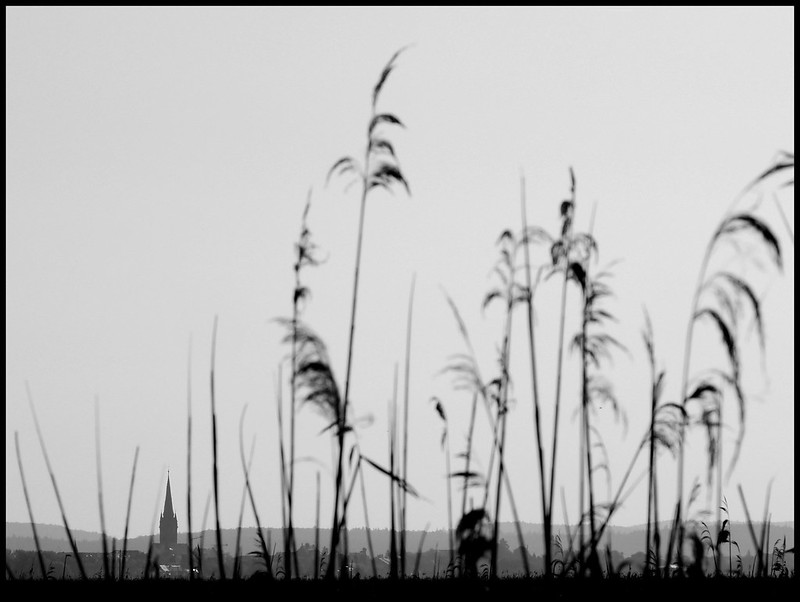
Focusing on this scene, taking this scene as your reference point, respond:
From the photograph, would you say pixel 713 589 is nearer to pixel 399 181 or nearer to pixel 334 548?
pixel 334 548

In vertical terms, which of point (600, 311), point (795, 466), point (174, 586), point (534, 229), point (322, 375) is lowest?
point (174, 586)

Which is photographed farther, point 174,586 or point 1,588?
point 174,586

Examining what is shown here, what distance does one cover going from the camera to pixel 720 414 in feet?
13.9

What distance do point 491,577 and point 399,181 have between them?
182 cm

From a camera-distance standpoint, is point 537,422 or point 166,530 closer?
point 537,422

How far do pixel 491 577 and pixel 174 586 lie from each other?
67.4 inches

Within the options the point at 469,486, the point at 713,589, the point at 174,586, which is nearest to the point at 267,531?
the point at 174,586

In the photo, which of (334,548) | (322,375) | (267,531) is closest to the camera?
(334,548)

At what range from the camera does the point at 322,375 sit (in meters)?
4.16

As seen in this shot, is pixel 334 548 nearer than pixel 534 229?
Yes

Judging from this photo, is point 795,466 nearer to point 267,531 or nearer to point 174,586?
point 267,531

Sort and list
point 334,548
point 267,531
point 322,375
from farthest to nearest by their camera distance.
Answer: point 267,531, point 322,375, point 334,548

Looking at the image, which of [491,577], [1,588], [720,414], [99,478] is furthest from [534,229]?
[1,588]

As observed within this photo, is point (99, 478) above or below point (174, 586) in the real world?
above
